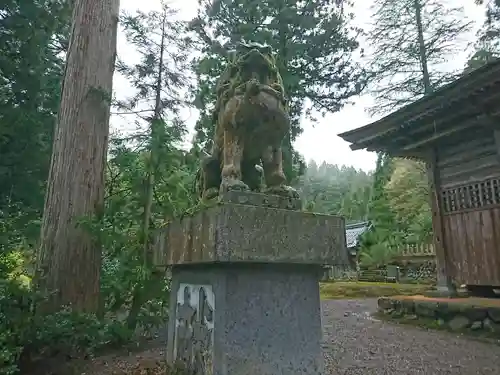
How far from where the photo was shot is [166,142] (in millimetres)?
4473

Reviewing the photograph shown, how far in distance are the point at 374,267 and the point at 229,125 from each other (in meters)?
18.3

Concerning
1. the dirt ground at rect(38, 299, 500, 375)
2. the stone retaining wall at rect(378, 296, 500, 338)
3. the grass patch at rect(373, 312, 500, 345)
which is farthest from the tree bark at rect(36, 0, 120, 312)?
the stone retaining wall at rect(378, 296, 500, 338)

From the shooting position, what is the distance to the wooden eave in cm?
555

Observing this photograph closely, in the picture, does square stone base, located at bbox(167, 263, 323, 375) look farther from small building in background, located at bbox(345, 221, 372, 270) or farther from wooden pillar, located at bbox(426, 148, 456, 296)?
small building in background, located at bbox(345, 221, 372, 270)

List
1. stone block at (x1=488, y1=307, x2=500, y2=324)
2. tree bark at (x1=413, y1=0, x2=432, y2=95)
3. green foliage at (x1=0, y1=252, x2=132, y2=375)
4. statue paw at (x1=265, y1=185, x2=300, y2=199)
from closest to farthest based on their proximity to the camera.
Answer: statue paw at (x1=265, y1=185, x2=300, y2=199), green foliage at (x1=0, y1=252, x2=132, y2=375), stone block at (x1=488, y1=307, x2=500, y2=324), tree bark at (x1=413, y1=0, x2=432, y2=95)

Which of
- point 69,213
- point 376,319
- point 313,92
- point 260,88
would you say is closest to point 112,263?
point 69,213

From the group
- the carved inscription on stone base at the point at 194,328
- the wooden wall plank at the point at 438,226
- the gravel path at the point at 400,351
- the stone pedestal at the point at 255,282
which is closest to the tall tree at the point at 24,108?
Answer: the carved inscription on stone base at the point at 194,328

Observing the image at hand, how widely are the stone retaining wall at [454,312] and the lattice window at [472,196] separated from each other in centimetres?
162

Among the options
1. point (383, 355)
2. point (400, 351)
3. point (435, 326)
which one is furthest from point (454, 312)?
point (383, 355)

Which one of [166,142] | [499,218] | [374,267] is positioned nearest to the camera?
[166,142]

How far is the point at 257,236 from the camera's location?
1.83 meters

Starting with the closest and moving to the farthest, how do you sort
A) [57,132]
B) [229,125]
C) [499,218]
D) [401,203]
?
1. [229,125]
2. [57,132]
3. [499,218]
4. [401,203]

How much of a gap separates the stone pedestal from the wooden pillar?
5.86 m

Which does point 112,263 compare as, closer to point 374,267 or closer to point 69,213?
point 69,213
